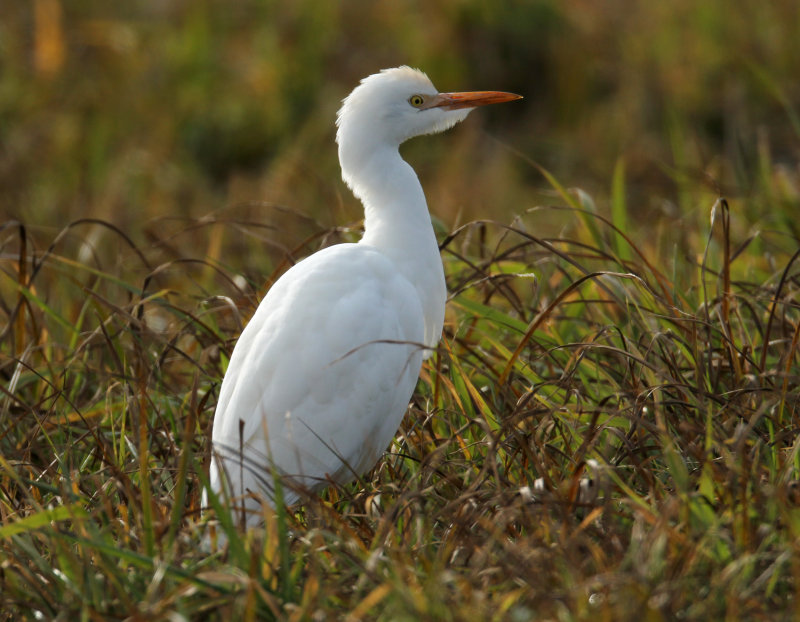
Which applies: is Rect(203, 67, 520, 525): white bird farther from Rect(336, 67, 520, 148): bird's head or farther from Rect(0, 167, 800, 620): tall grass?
Rect(0, 167, 800, 620): tall grass

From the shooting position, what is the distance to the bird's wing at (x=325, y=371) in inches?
109

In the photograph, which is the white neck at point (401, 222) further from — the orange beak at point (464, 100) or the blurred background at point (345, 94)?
the blurred background at point (345, 94)

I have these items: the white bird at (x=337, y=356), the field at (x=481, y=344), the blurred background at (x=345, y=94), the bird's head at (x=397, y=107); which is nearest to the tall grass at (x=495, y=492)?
the field at (x=481, y=344)

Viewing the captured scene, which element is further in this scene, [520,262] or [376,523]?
[520,262]

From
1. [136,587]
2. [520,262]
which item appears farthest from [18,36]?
[136,587]

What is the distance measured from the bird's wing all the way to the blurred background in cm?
377

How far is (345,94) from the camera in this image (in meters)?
8.57

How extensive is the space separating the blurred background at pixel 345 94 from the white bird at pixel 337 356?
11.6 feet

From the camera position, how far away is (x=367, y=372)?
285cm

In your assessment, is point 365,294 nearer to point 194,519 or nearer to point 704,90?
point 194,519

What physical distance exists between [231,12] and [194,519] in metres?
8.04

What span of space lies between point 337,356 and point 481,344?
88 centimetres

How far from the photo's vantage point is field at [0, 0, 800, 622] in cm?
212

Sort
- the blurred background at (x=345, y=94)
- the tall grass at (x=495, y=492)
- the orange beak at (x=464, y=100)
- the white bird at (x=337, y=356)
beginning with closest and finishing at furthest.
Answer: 1. the tall grass at (x=495, y=492)
2. the white bird at (x=337, y=356)
3. the orange beak at (x=464, y=100)
4. the blurred background at (x=345, y=94)
